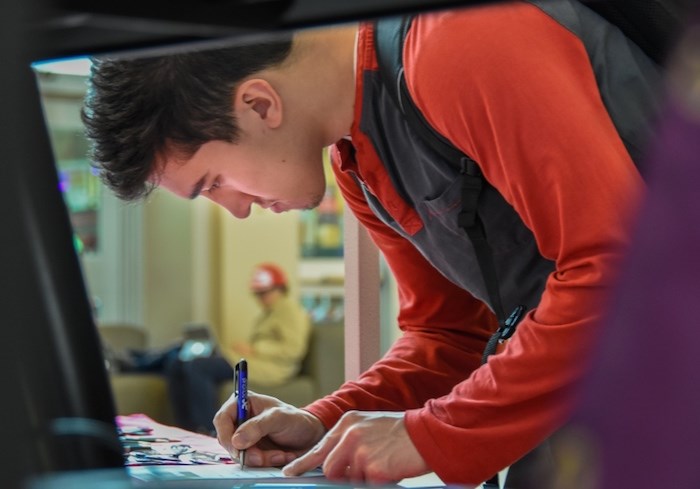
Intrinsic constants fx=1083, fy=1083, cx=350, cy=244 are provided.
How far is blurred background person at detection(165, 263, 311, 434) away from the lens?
18.1ft

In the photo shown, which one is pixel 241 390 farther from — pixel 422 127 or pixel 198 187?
pixel 422 127

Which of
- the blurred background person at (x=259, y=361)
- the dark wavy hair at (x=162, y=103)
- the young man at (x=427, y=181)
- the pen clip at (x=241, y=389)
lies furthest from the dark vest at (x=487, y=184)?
the blurred background person at (x=259, y=361)

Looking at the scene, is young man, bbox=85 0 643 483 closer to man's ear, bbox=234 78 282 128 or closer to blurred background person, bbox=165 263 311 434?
man's ear, bbox=234 78 282 128

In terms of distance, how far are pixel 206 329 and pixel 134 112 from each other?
513cm

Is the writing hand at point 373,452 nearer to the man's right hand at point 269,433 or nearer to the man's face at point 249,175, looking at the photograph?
the man's right hand at point 269,433

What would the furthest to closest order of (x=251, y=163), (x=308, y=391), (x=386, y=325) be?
(x=386, y=325) → (x=308, y=391) → (x=251, y=163)

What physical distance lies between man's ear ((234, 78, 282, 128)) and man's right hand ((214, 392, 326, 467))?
1.03 ft

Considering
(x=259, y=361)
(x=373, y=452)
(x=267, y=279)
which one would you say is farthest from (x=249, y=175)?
(x=267, y=279)

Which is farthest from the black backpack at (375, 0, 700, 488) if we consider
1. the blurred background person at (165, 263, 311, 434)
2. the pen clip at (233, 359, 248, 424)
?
the blurred background person at (165, 263, 311, 434)

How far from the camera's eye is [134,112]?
106 cm

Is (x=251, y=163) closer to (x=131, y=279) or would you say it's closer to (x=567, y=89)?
(x=567, y=89)

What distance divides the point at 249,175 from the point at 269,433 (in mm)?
278

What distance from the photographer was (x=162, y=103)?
1.06m

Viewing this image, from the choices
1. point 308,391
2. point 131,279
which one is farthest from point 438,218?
point 131,279
